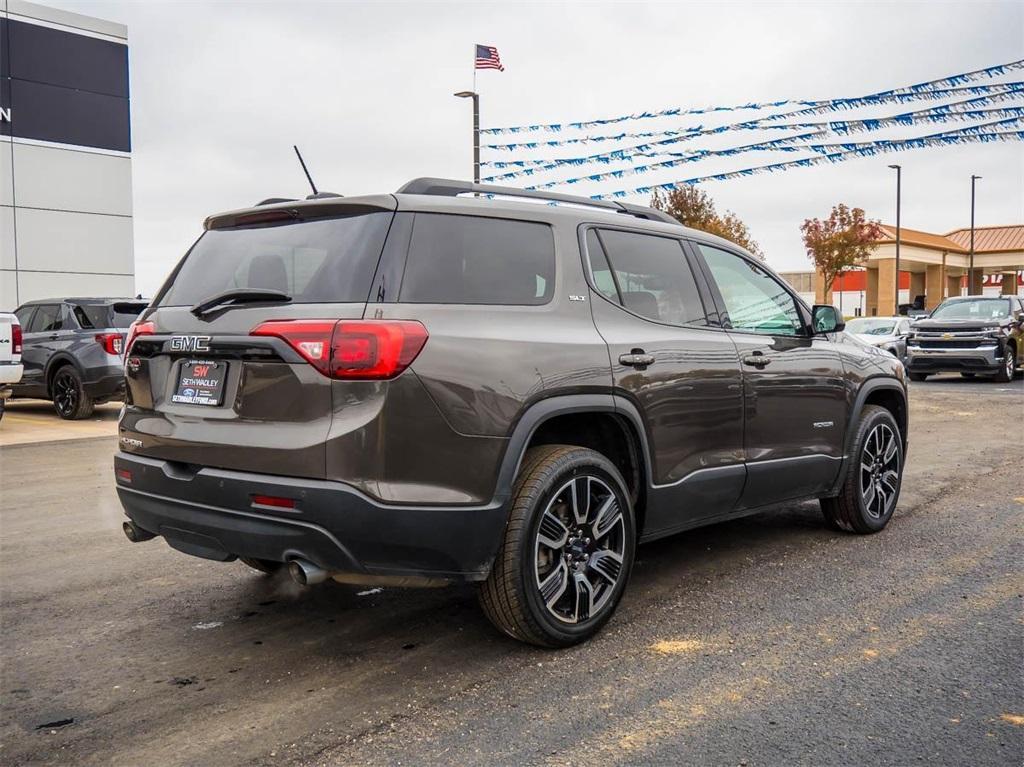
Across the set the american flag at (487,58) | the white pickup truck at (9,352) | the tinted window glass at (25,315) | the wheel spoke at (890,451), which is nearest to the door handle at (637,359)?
the wheel spoke at (890,451)

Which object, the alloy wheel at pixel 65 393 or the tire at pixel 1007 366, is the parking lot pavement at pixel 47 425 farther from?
the tire at pixel 1007 366

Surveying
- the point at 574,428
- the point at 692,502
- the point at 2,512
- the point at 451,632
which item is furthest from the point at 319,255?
the point at 2,512

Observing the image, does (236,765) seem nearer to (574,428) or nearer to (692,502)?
(574,428)

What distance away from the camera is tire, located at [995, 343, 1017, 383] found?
20.2 metres

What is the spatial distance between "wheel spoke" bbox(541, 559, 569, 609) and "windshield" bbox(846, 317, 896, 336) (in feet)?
72.2

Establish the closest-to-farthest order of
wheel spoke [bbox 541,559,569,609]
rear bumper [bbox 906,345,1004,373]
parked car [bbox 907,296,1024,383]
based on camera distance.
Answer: wheel spoke [bbox 541,559,569,609] < rear bumper [bbox 906,345,1004,373] < parked car [bbox 907,296,1024,383]

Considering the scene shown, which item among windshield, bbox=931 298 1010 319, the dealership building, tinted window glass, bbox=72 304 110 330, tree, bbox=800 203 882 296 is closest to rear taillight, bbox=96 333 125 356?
tinted window glass, bbox=72 304 110 330

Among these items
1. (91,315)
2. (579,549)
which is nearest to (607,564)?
(579,549)

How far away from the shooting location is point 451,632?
4.17 m

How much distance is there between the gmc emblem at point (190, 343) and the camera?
374 centimetres

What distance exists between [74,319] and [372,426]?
36.3ft

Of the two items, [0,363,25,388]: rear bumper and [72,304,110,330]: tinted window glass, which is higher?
[72,304,110,330]: tinted window glass

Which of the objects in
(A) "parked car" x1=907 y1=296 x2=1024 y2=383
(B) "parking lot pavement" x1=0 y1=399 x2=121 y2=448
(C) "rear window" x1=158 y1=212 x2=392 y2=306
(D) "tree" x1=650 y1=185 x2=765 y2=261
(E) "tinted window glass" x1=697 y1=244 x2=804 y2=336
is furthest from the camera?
(D) "tree" x1=650 y1=185 x2=765 y2=261

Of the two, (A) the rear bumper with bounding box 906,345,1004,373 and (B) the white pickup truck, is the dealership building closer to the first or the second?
(B) the white pickup truck
